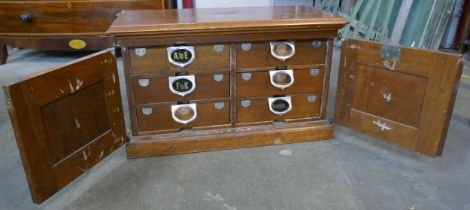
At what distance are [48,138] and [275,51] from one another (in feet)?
3.01

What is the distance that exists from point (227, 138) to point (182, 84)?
32 cm

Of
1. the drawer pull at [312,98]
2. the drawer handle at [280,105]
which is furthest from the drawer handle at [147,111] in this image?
the drawer pull at [312,98]

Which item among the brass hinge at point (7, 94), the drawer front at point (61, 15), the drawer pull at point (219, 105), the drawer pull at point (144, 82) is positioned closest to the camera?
the brass hinge at point (7, 94)

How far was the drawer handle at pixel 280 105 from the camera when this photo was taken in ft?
5.28

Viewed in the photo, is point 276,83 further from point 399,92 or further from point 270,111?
point 399,92

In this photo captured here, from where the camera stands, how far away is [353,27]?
3184 mm

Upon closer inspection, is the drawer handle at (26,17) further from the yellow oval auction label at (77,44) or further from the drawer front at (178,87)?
the drawer front at (178,87)

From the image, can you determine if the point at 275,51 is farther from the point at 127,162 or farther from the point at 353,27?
the point at 353,27

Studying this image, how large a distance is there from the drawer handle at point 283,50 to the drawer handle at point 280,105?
0.60ft

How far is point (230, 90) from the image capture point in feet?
5.12

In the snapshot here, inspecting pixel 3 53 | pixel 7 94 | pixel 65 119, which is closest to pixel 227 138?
pixel 65 119

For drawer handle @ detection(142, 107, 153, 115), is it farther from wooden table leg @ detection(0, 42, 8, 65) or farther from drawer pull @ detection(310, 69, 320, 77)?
wooden table leg @ detection(0, 42, 8, 65)

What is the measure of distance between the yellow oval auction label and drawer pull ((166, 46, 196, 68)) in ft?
5.02

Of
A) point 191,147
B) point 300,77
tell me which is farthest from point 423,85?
point 191,147
